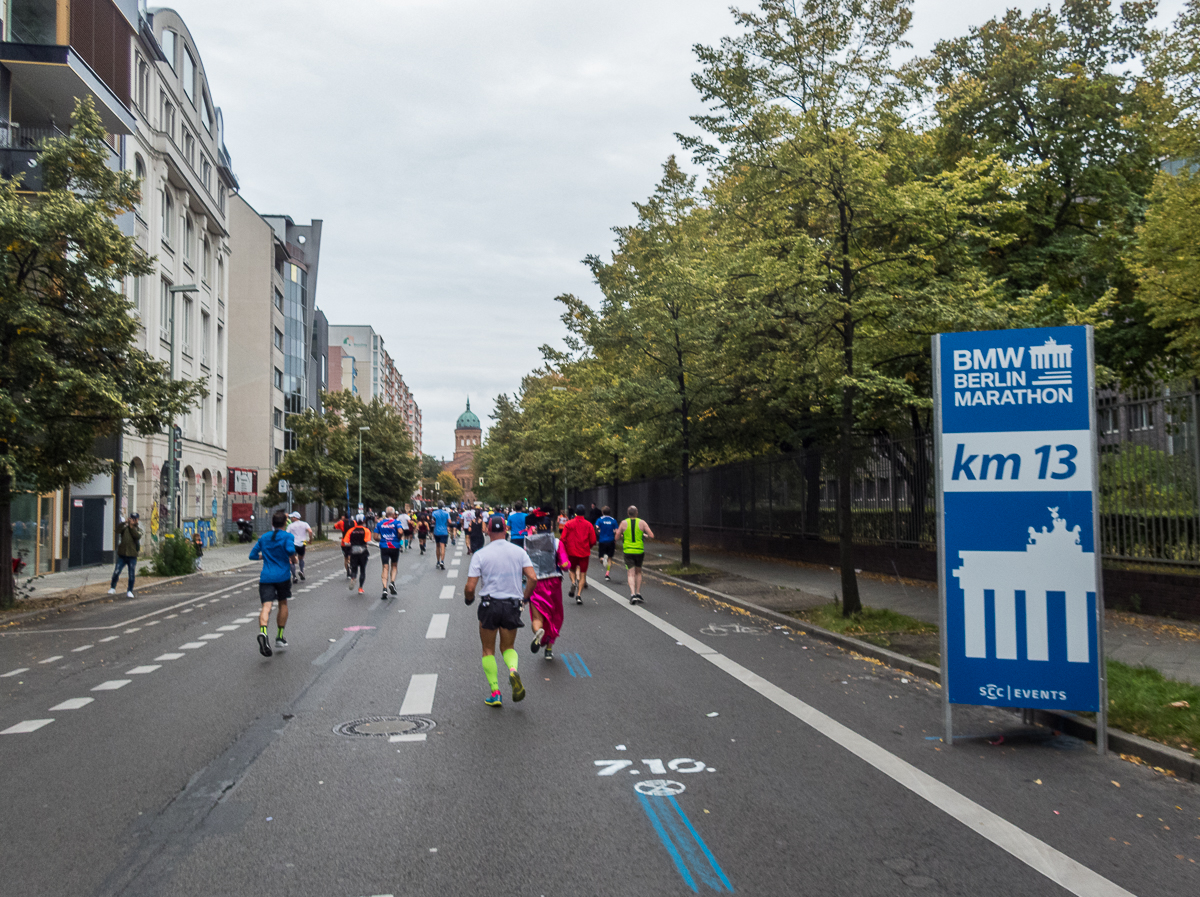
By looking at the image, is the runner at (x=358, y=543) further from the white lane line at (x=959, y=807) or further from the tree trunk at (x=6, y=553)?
the white lane line at (x=959, y=807)

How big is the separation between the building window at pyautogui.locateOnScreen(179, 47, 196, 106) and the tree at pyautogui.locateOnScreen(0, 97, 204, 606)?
85.8 ft

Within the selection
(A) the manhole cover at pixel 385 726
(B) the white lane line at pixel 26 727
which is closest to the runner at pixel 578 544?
(A) the manhole cover at pixel 385 726

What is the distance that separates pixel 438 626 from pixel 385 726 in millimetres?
6806

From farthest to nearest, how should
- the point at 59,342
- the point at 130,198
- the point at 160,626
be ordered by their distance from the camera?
the point at 130,198 < the point at 59,342 < the point at 160,626

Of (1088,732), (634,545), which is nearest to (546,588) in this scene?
(1088,732)

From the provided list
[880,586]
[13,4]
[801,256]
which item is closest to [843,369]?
[801,256]

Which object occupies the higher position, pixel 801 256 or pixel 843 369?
A: pixel 801 256

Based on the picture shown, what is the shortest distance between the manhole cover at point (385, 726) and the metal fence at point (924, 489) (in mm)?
10030

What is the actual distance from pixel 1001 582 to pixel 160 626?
41.0 feet

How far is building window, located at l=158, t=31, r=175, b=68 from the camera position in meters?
40.4

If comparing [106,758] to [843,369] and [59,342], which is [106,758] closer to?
[843,369]

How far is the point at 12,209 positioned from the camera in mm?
16156

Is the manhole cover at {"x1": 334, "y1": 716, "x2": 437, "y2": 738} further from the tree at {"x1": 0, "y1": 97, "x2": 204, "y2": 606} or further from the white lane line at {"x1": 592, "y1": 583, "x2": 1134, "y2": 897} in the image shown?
the tree at {"x1": 0, "y1": 97, "x2": 204, "y2": 606}

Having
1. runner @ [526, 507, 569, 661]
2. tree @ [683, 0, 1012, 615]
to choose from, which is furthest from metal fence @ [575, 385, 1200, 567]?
runner @ [526, 507, 569, 661]
